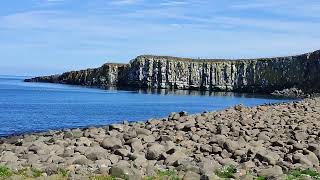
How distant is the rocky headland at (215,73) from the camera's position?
170 m

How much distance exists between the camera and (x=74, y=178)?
13.4 metres

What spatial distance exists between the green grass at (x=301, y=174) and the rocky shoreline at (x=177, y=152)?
0.90 feet

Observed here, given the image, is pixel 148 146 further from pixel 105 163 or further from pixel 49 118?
pixel 49 118

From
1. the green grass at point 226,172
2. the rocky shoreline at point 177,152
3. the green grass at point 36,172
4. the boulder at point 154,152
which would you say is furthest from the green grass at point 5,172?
the green grass at point 226,172

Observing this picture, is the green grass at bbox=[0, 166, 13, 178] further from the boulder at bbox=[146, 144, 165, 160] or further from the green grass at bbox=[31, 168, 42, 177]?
the boulder at bbox=[146, 144, 165, 160]

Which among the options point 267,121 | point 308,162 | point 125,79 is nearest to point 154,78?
point 125,79

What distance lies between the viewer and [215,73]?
183 m

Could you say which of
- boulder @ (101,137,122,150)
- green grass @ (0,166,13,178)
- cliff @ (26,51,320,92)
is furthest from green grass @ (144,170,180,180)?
cliff @ (26,51,320,92)

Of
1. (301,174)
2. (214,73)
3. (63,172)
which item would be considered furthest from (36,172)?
(214,73)

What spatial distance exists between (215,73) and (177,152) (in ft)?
546

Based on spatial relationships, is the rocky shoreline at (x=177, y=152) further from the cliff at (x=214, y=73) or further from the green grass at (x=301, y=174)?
the cliff at (x=214, y=73)

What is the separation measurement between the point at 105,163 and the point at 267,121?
1460 cm

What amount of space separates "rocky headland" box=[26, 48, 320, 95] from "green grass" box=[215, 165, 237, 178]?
154 metres

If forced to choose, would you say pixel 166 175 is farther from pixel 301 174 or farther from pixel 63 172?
pixel 301 174
